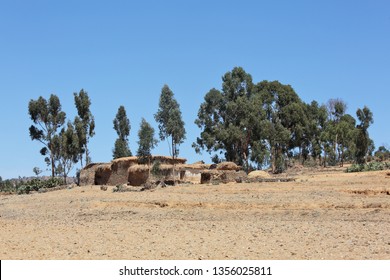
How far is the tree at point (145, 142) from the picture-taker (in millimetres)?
→ 42831

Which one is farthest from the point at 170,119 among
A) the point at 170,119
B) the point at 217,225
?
the point at 217,225

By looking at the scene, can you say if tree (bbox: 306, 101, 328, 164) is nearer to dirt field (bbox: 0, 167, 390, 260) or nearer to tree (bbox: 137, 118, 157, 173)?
tree (bbox: 137, 118, 157, 173)

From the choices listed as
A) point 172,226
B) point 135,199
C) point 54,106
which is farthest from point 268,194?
point 54,106

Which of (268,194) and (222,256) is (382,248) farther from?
(268,194)

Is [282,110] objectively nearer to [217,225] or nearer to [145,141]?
[145,141]

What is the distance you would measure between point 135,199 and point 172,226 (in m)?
7.93

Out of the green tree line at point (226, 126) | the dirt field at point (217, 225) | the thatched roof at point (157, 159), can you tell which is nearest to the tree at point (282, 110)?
the green tree line at point (226, 126)

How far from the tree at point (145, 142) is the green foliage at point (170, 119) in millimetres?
1545

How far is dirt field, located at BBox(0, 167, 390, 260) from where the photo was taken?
10586 mm

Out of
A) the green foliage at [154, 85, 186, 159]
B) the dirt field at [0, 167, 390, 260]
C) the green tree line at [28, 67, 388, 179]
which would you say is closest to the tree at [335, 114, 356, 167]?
the green tree line at [28, 67, 388, 179]

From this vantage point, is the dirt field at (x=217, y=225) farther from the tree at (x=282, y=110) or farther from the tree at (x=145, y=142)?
the tree at (x=282, y=110)

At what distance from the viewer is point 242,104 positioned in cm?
5041

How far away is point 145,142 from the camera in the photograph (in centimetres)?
4553

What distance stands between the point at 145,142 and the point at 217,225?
31.2 meters
